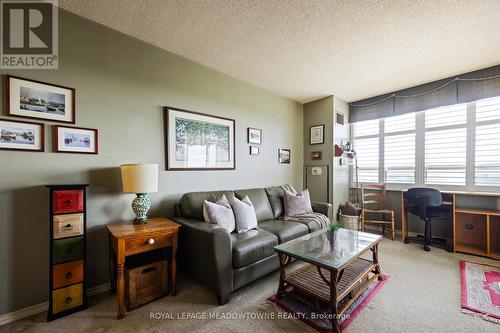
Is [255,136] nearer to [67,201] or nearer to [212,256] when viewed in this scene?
[212,256]

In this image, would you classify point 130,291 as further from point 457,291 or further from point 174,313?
point 457,291

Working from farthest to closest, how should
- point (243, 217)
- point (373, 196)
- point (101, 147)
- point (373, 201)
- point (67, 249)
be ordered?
point (373, 196) → point (373, 201) → point (243, 217) → point (101, 147) → point (67, 249)

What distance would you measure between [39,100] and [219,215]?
187 cm

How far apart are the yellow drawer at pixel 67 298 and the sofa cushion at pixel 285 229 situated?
1.78 meters

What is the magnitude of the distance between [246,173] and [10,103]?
2.60 metres

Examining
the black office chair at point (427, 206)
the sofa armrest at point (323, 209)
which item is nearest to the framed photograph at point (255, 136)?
the sofa armrest at point (323, 209)

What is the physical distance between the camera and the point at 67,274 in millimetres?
1635

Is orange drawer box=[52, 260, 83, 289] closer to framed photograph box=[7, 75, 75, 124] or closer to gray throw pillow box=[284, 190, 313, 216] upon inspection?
framed photograph box=[7, 75, 75, 124]

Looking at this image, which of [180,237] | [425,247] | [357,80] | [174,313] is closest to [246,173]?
[180,237]

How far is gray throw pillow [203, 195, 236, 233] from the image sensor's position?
214 cm

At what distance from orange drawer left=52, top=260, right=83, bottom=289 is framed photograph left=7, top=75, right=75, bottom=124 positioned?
48.2 inches

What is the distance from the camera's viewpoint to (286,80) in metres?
3.27

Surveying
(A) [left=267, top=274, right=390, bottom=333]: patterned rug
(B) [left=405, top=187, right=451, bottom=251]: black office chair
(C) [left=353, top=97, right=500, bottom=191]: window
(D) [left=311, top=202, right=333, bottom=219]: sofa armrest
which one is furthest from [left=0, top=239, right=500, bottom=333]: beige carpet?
(C) [left=353, top=97, right=500, bottom=191]: window

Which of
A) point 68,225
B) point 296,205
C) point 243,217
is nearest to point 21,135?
point 68,225
